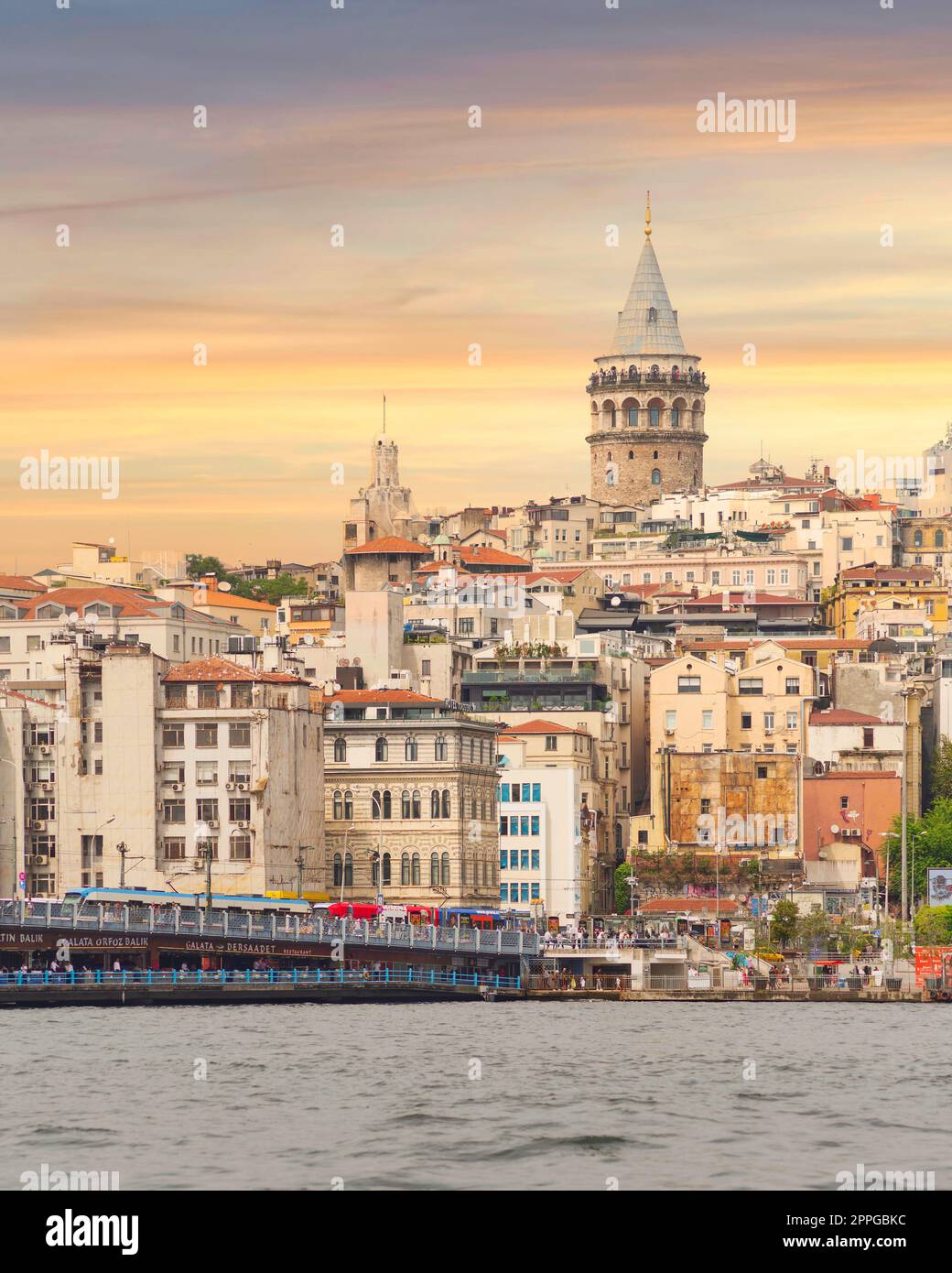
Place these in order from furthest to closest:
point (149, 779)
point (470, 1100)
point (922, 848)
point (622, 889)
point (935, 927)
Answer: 1. point (622, 889)
2. point (922, 848)
3. point (149, 779)
4. point (935, 927)
5. point (470, 1100)

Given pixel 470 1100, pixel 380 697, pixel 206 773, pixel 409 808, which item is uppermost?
pixel 380 697

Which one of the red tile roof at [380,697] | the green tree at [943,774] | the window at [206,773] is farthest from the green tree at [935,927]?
the window at [206,773]

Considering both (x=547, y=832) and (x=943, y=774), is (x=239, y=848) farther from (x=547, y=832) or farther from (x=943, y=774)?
(x=943, y=774)

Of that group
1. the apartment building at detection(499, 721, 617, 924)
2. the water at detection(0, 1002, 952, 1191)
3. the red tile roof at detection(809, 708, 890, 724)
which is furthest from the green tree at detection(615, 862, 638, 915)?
the water at detection(0, 1002, 952, 1191)

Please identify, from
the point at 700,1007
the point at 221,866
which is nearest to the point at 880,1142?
the point at 700,1007

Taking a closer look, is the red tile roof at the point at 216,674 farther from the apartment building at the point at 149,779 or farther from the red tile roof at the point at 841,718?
the red tile roof at the point at 841,718

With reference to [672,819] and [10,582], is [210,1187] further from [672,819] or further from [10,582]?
[10,582]

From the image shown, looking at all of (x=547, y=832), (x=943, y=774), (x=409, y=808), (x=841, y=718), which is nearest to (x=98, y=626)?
(x=409, y=808)
